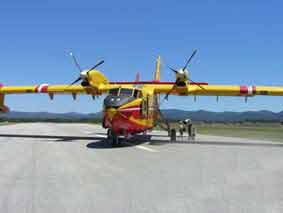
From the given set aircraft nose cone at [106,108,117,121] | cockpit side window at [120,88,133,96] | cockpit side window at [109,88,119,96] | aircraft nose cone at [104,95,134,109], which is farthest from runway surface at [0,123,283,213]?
cockpit side window at [109,88,119,96]

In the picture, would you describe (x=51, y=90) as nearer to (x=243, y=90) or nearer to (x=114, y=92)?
(x=114, y=92)

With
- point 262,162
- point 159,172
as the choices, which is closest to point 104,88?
point 262,162

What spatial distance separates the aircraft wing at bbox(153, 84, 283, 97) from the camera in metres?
27.5

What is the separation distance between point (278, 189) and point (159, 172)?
11.4 ft

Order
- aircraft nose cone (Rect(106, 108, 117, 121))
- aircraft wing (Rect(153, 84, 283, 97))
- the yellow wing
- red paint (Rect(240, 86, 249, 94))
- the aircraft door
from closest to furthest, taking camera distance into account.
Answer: aircraft nose cone (Rect(106, 108, 117, 121)) < the aircraft door < aircraft wing (Rect(153, 84, 283, 97)) < red paint (Rect(240, 86, 249, 94)) < the yellow wing

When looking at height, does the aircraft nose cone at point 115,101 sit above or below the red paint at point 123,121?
above

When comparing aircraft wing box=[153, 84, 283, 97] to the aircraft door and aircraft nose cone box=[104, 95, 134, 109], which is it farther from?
aircraft nose cone box=[104, 95, 134, 109]

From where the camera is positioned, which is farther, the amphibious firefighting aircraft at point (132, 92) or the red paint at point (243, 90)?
the red paint at point (243, 90)

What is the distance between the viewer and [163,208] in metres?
7.15

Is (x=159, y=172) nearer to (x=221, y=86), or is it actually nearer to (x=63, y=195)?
(x=63, y=195)

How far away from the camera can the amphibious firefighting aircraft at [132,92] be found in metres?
20.7

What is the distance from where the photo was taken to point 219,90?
2819cm

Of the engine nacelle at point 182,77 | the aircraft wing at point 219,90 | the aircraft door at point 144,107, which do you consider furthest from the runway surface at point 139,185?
the aircraft wing at point 219,90

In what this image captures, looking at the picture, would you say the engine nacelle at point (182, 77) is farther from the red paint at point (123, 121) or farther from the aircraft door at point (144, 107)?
the red paint at point (123, 121)
